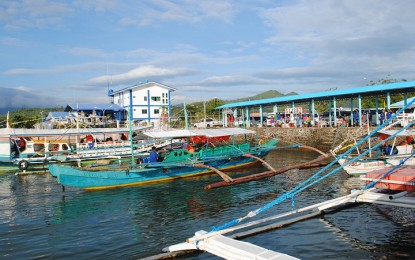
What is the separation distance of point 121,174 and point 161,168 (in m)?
2.61

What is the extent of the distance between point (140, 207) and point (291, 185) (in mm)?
9067

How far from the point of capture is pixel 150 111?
6316 cm

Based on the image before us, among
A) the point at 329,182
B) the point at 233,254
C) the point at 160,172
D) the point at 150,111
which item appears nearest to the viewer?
the point at 233,254

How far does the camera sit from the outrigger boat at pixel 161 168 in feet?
67.5

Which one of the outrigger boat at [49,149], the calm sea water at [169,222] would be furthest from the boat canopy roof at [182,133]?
the outrigger boat at [49,149]

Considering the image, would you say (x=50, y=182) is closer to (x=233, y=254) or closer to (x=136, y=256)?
(x=136, y=256)

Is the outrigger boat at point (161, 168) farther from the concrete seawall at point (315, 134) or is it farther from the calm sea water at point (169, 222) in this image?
the concrete seawall at point (315, 134)

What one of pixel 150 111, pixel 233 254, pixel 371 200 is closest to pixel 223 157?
pixel 371 200

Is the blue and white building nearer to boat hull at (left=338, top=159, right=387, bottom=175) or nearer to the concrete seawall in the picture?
the concrete seawall

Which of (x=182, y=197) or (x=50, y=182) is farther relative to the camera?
(x=50, y=182)

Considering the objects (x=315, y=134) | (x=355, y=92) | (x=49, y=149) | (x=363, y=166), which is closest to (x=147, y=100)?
(x=49, y=149)

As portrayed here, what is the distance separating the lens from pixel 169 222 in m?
14.3

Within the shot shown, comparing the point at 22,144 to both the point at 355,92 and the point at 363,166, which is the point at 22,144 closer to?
the point at 363,166

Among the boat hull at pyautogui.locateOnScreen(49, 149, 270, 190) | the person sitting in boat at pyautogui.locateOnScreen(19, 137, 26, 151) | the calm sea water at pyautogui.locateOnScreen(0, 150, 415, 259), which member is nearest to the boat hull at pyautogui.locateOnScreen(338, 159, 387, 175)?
the calm sea water at pyautogui.locateOnScreen(0, 150, 415, 259)
